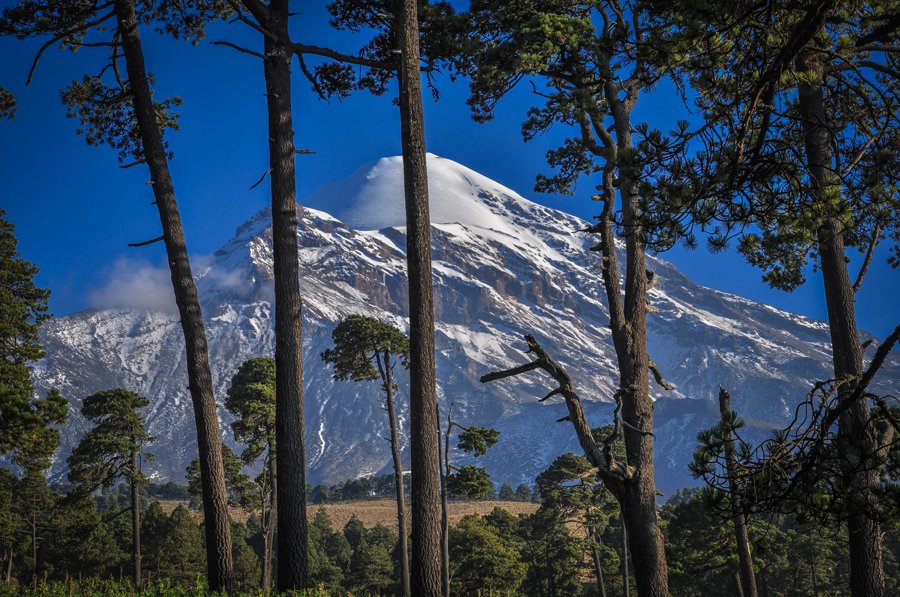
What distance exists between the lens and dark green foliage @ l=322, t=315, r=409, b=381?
95.1 feet

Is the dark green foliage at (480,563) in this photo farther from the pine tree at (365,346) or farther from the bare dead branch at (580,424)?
the bare dead branch at (580,424)

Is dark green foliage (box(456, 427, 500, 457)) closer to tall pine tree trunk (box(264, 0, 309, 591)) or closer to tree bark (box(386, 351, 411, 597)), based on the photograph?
tree bark (box(386, 351, 411, 597))

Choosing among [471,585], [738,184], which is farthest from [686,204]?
[471,585]

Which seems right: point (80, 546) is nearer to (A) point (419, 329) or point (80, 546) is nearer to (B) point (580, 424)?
(A) point (419, 329)

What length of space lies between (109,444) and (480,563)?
17345 millimetres

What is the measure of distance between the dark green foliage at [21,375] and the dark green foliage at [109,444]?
1039 cm

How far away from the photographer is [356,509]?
8394 centimetres

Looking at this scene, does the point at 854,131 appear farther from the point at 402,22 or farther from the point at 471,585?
the point at 471,585

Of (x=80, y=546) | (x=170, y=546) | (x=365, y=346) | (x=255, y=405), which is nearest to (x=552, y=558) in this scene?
(x=365, y=346)

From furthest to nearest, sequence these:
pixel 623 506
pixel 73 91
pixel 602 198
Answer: pixel 73 91
pixel 602 198
pixel 623 506

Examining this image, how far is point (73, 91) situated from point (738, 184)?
414 inches

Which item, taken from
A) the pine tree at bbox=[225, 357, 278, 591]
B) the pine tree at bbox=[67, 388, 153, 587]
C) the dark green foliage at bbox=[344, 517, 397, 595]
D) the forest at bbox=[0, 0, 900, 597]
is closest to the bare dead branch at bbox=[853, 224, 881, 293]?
the forest at bbox=[0, 0, 900, 597]

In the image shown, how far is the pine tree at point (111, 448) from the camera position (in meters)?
29.0

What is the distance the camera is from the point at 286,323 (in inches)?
370
